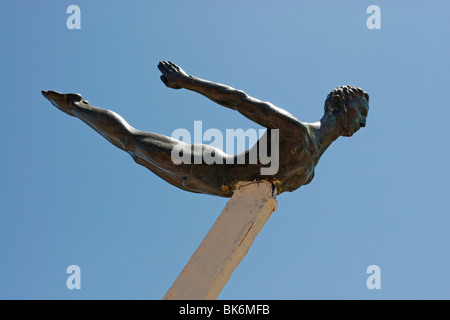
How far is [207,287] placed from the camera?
5.46 meters

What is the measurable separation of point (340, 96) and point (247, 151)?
1.13m

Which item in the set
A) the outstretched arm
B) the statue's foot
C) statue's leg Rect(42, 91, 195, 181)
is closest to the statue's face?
the outstretched arm

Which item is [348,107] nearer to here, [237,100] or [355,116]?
[355,116]

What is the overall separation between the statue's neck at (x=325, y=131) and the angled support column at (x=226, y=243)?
607mm

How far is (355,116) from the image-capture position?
673cm

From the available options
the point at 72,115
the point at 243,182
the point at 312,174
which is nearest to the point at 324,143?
the point at 312,174

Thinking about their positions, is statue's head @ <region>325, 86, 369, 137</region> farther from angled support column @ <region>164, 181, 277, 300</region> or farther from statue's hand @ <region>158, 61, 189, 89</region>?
statue's hand @ <region>158, 61, 189, 89</region>

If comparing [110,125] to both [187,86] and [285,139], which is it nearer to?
[187,86]

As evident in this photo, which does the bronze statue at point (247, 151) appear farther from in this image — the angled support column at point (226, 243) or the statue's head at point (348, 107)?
Answer: the angled support column at point (226, 243)

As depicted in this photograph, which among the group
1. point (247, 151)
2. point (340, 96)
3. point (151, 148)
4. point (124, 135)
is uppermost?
point (340, 96)

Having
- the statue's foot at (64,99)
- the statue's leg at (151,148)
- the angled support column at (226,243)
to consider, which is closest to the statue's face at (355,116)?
the angled support column at (226,243)

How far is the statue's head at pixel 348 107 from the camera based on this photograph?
22.0 ft

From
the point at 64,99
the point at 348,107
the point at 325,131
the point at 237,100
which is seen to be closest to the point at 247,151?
the point at 237,100
